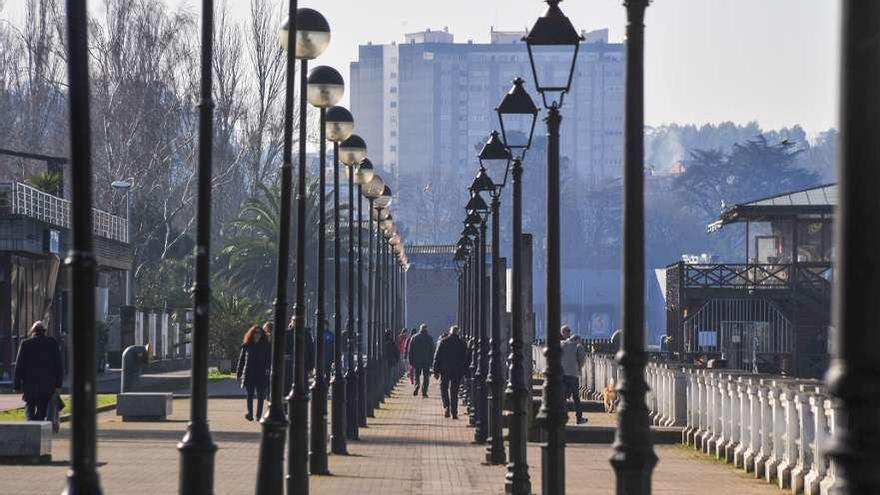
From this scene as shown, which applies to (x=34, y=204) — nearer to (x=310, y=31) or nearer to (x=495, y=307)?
(x=495, y=307)

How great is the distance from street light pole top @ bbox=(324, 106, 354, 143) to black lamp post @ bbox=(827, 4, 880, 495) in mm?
21698

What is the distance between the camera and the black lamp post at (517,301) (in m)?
18.5

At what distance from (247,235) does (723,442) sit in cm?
6551

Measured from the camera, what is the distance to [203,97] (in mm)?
11867

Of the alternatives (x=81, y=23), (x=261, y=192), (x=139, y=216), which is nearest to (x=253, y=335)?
(x=81, y=23)

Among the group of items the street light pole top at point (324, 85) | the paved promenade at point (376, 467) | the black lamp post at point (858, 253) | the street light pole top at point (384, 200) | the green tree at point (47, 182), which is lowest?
the paved promenade at point (376, 467)

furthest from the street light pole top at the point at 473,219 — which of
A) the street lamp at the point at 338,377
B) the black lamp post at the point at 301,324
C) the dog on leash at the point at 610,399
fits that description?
the black lamp post at the point at 301,324

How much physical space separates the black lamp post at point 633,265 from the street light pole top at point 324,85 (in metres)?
Result: 12.6

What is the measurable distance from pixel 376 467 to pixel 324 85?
4.39 metres

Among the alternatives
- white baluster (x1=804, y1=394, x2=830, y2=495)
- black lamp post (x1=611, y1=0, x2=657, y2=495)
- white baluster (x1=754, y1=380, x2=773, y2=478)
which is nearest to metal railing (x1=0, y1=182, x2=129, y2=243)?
white baluster (x1=754, y1=380, x2=773, y2=478)

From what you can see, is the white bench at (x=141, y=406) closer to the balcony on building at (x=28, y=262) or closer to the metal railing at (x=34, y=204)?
the balcony on building at (x=28, y=262)

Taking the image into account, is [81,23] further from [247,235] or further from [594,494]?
[247,235]

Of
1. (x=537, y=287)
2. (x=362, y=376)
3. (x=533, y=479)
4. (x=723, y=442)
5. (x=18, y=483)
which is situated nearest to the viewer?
(x=18, y=483)

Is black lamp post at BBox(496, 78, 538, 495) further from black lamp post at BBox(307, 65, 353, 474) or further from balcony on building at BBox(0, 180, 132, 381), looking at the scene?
balcony on building at BBox(0, 180, 132, 381)
